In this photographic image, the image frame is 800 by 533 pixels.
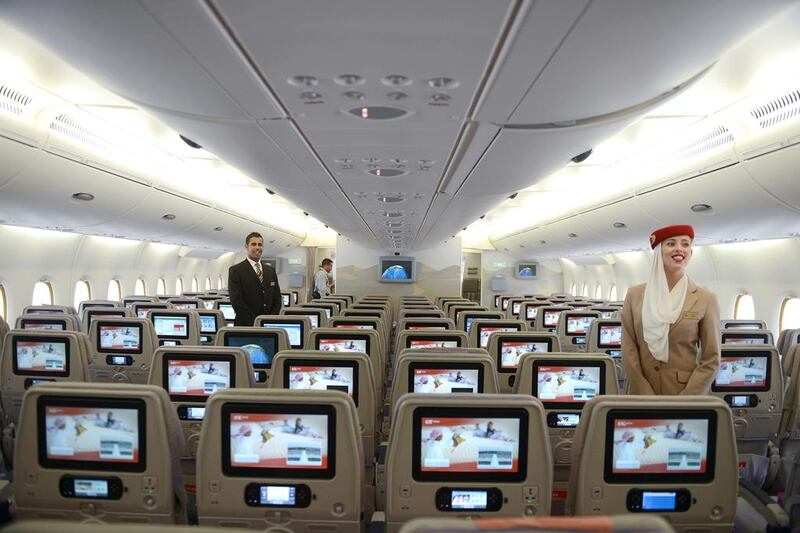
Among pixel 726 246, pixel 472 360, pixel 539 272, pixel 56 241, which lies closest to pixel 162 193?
pixel 56 241

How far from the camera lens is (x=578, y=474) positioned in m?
2.94

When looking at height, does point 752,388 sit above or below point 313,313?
below

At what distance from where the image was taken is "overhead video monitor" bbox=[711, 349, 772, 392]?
216 inches

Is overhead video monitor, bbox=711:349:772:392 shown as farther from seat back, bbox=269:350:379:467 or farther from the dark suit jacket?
the dark suit jacket

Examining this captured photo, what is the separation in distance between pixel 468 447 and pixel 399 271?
21.1 metres

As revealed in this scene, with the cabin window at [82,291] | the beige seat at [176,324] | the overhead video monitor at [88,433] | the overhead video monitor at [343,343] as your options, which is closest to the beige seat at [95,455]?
the overhead video monitor at [88,433]

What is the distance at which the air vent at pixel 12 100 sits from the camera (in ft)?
18.2

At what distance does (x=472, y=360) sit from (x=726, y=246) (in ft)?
36.6

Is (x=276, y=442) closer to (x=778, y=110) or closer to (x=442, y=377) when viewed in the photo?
(x=442, y=377)

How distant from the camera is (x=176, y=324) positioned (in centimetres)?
873

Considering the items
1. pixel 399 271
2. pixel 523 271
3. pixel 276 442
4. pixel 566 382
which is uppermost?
pixel 523 271

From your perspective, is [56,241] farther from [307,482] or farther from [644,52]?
[644,52]

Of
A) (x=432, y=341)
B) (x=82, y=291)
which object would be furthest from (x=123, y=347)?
(x=82, y=291)

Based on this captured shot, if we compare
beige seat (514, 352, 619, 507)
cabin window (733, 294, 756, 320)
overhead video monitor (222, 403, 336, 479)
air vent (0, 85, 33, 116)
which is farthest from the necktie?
cabin window (733, 294, 756, 320)
